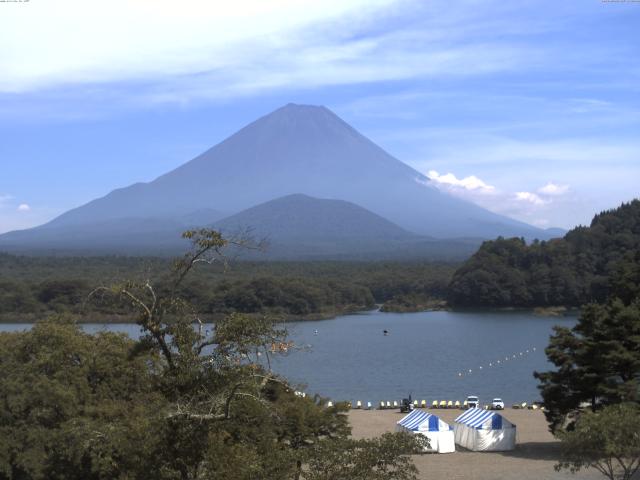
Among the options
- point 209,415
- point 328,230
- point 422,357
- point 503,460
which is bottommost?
point 422,357

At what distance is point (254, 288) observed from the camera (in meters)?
53.4

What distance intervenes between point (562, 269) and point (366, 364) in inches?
1101

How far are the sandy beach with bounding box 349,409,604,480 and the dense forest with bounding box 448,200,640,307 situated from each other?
3694 cm

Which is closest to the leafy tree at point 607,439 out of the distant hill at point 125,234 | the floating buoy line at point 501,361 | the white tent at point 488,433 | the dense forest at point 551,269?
the white tent at point 488,433

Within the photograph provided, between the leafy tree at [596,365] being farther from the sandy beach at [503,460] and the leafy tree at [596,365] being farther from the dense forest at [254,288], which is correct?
the dense forest at [254,288]

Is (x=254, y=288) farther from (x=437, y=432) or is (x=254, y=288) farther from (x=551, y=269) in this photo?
(x=437, y=432)

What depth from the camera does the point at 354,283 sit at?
6550 cm

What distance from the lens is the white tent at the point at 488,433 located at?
17.0 meters

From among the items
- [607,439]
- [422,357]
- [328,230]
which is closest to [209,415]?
[607,439]

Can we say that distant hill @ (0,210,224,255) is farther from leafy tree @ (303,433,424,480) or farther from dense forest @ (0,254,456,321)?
leafy tree @ (303,433,424,480)

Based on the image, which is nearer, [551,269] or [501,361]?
[501,361]

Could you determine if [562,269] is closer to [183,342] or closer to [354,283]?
[354,283]

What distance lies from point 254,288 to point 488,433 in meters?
36.8

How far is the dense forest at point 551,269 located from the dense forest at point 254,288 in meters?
3.62
